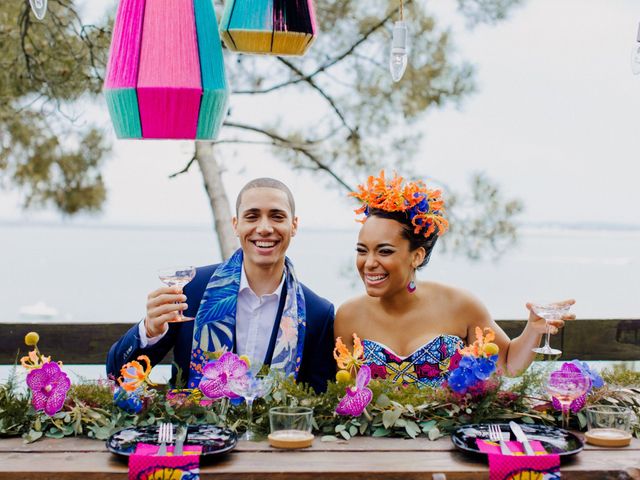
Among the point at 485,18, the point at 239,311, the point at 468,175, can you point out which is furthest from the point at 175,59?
the point at 485,18

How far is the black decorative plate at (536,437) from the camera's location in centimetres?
232

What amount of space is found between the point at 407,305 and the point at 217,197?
321cm

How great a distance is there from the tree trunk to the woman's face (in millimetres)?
2989

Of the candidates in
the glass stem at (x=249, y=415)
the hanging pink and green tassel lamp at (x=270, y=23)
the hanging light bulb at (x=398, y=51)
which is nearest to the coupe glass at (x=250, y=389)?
the glass stem at (x=249, y=415)

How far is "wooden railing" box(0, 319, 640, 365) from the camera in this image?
419cm

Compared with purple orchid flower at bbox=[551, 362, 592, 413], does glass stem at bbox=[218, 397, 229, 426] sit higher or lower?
lower

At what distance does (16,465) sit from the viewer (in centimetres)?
225

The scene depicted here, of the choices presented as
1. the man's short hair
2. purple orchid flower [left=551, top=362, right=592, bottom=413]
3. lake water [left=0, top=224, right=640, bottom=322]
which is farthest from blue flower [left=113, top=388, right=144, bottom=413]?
lake water [left=0, top=224, right=640, bottom=322]

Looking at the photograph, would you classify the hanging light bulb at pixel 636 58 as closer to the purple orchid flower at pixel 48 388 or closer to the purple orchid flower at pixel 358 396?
the purple orchid flower at pixel 358 396

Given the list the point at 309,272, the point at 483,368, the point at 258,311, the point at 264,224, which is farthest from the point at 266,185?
the point at 309,272

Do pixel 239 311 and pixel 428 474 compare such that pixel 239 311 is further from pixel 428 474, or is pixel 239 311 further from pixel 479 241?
pixel 479 241

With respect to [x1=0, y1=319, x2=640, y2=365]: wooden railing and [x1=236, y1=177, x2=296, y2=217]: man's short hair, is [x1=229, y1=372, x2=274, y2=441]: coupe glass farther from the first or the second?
[x1=0, y1=319, x2=640, y2=365]: wooden railing

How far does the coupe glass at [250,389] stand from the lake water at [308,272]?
40.5ft

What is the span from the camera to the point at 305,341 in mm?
3559
